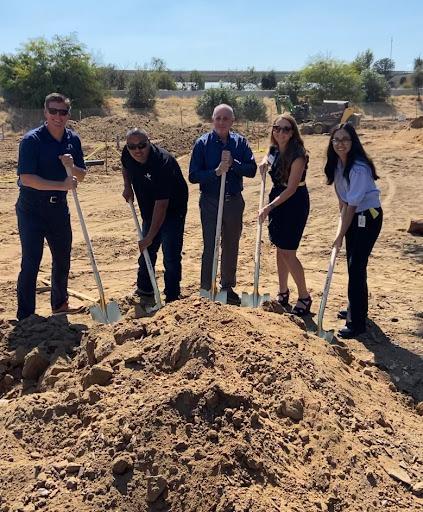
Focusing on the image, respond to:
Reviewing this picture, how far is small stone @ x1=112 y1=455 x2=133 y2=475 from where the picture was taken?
2.77 meters

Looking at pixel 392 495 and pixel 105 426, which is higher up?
pixel 105 426

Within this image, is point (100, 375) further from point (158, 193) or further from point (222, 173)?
point (222, 173)

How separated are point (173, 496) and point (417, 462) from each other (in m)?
1.39

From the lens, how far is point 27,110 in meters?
30.3

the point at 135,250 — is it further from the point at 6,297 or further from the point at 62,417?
the point at 62,417

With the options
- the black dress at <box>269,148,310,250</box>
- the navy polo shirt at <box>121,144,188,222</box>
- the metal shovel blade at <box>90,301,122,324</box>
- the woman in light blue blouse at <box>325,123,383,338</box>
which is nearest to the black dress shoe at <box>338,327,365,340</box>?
the woman in light blue blouse at <box>325,123,383,338</box>

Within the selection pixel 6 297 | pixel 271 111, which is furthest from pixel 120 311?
pixel 271 111

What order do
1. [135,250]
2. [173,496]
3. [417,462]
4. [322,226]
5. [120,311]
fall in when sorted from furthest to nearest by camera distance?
[322,226] → [135,250] → [120,311] → [417,462] → [173,496]

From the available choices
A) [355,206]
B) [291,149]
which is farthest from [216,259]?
[355,206]

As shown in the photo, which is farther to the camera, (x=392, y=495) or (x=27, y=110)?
(x=27, y=110)

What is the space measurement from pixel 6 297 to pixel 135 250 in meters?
2.27

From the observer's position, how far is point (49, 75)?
3183 cm

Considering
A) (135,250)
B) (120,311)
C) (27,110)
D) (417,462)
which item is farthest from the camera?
(27,110)

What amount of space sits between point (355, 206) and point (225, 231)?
1209 mm
